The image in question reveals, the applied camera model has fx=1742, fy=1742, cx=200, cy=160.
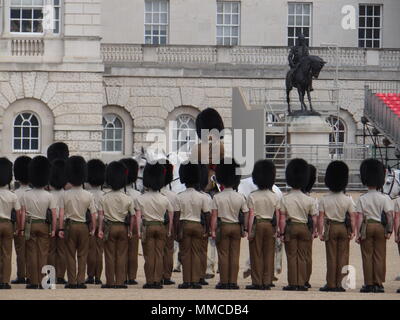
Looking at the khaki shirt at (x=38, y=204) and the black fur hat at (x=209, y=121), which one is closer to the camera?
the khaki shirt at (x=38, y=204)

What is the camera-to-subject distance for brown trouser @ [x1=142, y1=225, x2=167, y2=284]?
813 inches

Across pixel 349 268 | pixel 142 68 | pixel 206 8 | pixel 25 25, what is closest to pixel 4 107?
pixel 25 25

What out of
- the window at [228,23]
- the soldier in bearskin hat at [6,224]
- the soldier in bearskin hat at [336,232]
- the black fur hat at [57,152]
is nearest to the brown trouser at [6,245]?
the soldier in bearskin hat at [6,224]

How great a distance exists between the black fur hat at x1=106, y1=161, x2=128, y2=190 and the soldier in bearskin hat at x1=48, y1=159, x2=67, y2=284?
56 cm

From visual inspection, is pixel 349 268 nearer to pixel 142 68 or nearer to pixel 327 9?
pixel 142 68

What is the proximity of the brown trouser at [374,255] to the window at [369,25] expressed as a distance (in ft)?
87.1

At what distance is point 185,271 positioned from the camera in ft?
68.1

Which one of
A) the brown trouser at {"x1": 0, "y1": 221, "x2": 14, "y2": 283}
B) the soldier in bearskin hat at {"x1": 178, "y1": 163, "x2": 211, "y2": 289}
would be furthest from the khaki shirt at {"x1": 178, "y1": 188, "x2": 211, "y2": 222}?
the brown trouser at {"x1": 0, "y1": 221, "x2": 14, "y2": 283}

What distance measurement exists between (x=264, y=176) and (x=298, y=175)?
0.45 metres

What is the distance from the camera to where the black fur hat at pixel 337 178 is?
20969mm

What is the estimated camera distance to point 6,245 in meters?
20.6

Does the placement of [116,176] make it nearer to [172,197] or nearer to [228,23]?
[172,197]

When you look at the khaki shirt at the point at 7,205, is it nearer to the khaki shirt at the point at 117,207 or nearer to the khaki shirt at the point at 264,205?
the khaki shirt at the point at 117,207

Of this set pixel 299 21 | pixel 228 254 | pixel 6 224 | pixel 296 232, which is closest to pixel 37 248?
pixel 6 224
